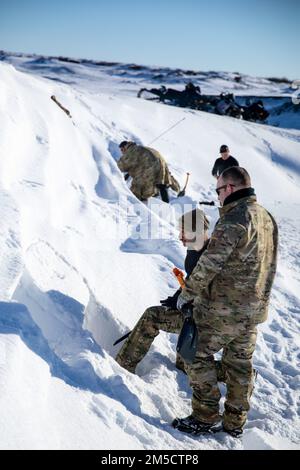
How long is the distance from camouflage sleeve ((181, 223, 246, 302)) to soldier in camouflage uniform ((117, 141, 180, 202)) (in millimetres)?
5249

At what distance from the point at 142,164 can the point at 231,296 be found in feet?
17.7

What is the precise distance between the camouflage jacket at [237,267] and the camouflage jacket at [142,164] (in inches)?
204

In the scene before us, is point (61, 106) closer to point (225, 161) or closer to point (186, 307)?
point (225, 161)

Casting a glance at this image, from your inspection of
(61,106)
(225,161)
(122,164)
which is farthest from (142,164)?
(61,106)

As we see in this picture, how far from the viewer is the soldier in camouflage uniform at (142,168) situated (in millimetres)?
7789

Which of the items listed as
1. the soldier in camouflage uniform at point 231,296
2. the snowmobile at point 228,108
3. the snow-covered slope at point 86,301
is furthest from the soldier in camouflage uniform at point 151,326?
the snowmobile at point 228,108

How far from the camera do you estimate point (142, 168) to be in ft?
25.6

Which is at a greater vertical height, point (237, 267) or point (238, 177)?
point (238, 177)

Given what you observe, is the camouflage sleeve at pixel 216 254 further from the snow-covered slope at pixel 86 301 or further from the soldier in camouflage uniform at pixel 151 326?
the snow-covered slope at pixel 86 301

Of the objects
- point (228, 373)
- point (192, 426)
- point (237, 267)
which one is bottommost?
point (192, 426)

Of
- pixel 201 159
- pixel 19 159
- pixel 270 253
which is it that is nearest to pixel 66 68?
pixel 201 159

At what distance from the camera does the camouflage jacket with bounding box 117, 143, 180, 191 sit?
7.79 meters
